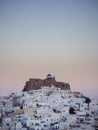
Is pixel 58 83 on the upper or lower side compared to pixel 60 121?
upper

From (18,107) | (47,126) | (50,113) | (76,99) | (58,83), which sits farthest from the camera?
(58,83)

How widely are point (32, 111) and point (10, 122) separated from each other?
170cm

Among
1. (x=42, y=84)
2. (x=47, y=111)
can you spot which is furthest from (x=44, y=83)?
(x=47, y=111)

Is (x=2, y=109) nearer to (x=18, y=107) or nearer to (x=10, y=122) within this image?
(x=18, y=107)

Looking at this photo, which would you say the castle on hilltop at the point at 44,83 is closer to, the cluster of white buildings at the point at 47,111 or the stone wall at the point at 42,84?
the stone wall at the point at 42,84

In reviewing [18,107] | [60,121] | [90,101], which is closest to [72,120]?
[60,121]

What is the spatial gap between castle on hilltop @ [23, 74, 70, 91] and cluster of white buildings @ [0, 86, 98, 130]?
1.56 ft

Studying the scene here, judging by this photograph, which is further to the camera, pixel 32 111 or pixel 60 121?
pixel 32 111

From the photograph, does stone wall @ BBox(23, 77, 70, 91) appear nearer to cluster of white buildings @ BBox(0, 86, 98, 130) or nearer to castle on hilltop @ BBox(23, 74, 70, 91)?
castle on hilltop @ BBox(23, 74, 70, 91)

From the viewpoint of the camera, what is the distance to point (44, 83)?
24.1 meters

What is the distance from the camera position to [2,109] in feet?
65.9

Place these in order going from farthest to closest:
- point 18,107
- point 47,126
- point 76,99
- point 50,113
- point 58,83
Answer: point 58,83, point 76,99, point 18,107, point 50,113, point 47,126

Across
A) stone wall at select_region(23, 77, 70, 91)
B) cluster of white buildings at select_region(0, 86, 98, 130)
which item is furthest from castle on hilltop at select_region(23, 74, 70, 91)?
cluster of white buildings at select_region(0, 86, 98, 130)

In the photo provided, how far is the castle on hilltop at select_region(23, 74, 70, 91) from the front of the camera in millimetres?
23484
